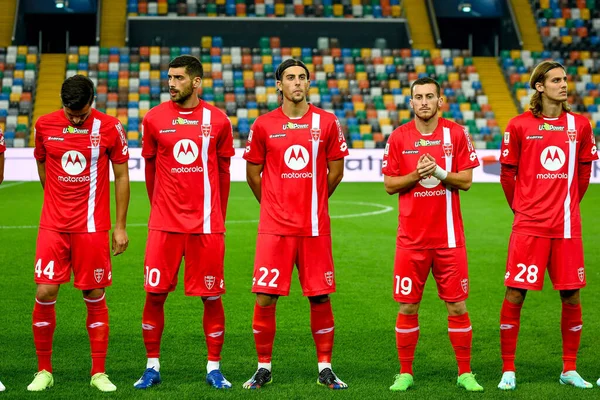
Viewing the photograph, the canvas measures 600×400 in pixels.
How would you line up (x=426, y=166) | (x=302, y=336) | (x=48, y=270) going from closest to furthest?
(x=426, y=166)
(x=48, y=270)
(x=302, y=336)

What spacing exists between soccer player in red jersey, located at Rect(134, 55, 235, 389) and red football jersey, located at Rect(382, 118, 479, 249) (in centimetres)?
110

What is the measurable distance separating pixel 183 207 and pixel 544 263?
217cm

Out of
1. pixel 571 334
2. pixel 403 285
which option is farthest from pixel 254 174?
pixel 571 334

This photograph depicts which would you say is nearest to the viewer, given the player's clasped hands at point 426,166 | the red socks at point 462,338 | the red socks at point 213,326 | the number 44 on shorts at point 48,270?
the player's clasped hands at point 426,166

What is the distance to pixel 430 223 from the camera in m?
5.57

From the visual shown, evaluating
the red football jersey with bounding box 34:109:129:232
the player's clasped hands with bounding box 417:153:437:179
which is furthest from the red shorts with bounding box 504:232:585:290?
the red football jersey with bounding box 34:109:129:232

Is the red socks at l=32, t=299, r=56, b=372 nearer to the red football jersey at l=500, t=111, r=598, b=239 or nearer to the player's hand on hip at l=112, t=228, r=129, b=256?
the player's hand on hip at l=112, t=228, r=129, b=256

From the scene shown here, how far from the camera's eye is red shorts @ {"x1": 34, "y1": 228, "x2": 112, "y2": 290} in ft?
18.0

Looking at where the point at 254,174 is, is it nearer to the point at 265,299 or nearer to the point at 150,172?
the point at 150,172

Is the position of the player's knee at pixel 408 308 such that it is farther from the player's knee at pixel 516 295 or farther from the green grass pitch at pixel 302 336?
the player's knee at pixel 516 295

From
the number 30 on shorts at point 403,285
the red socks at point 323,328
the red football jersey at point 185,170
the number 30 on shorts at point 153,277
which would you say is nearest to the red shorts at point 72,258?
the number 30 on shorts at point 153,277

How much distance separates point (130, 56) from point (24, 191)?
10.2 metres

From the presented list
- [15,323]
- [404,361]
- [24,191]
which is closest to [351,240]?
[15,323]

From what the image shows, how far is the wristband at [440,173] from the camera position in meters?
5.40
